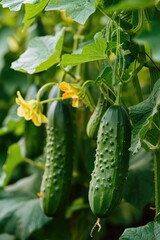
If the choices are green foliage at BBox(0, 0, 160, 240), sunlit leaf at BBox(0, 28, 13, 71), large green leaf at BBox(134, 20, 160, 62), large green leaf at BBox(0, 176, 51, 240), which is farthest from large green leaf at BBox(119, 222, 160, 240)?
sunlit leaf at BBox(0, 28, 13, 71)

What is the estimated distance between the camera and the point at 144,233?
1.63 m

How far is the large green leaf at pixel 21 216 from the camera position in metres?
2.41

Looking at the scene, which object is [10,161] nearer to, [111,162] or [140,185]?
[140,185]

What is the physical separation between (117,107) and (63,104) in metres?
0.41

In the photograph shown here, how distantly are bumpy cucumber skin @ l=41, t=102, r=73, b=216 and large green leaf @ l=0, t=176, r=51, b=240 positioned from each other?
1.37ft

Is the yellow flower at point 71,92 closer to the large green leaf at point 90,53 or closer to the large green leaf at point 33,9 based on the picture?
the large green leaf at point 90,53

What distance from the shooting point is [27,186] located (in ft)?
8.85

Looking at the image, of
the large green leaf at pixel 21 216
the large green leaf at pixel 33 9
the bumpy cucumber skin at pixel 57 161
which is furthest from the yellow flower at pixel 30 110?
the large green leaf at pixel 21 216

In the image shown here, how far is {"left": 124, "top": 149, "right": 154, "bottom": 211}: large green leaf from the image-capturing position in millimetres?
2217

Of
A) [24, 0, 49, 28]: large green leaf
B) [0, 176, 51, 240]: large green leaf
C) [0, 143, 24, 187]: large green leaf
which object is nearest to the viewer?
[24, 0, 49, 28]: large green leaf

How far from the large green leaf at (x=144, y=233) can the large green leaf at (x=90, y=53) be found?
1.56 ft

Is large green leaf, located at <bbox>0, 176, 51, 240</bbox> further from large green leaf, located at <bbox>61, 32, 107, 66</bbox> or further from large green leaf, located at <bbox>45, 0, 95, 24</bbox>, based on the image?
large green leaf, located at <bbox>45, 0, 95, 24</bbox>

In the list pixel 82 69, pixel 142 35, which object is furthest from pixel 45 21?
pixel 142 35

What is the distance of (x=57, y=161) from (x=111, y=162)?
1.26ft
